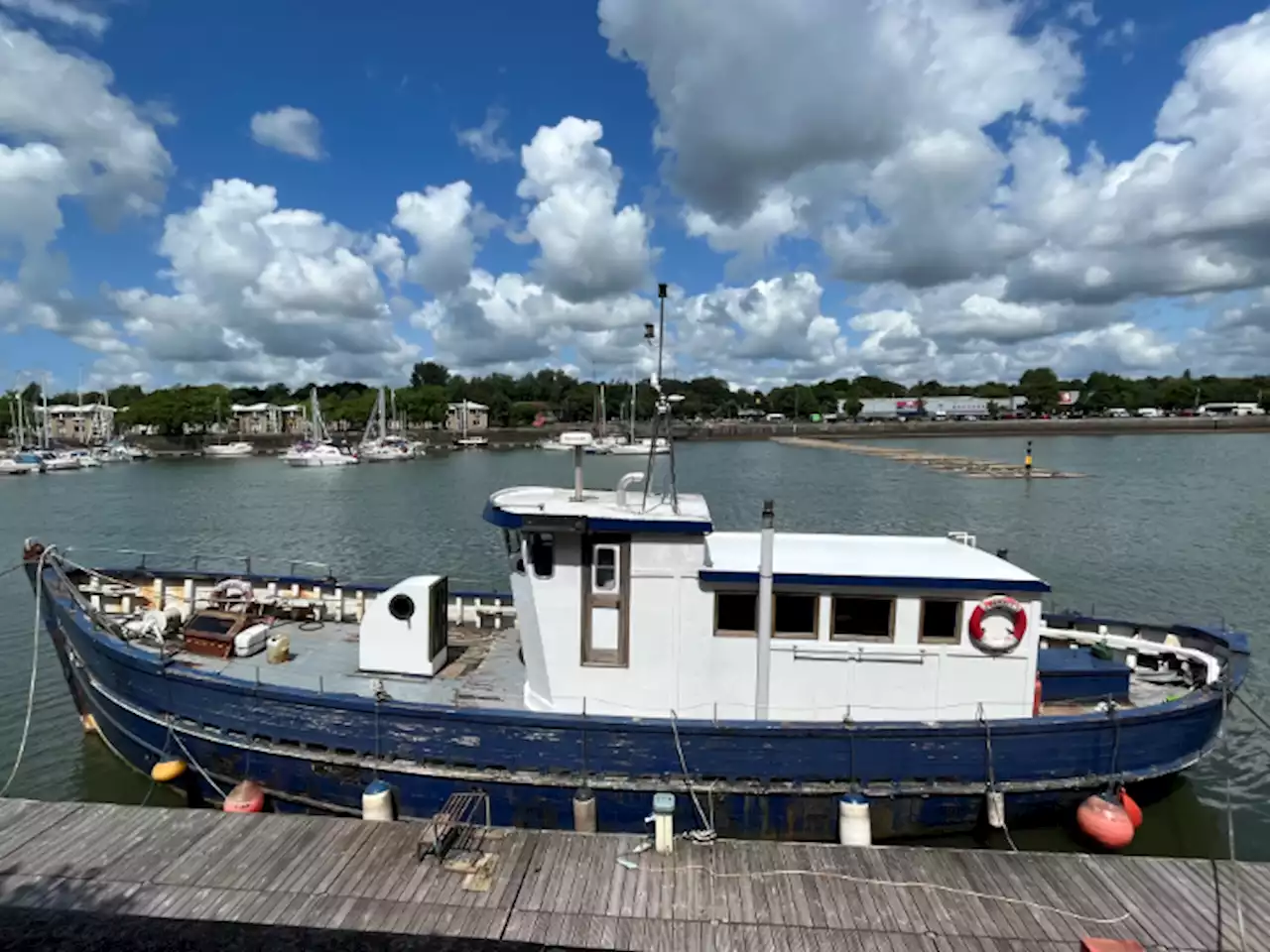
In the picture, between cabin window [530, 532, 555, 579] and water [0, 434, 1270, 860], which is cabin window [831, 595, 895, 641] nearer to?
water [0, 434, 1270, 860]

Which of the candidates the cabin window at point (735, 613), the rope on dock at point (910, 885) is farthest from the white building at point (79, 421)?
the rope on dock at point (910, 885)

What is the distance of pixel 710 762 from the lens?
8.34 m

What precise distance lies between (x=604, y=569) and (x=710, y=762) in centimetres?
256

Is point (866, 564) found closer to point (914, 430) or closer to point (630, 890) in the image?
point (630, 890)

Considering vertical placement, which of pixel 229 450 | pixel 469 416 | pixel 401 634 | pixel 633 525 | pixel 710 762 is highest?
pixel 469 416

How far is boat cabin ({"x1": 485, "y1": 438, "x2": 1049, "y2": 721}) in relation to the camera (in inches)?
340

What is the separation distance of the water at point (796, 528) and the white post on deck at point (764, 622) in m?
3.85

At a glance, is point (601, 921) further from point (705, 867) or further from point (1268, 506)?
point (1268, 506)

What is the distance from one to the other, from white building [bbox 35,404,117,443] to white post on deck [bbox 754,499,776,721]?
145m

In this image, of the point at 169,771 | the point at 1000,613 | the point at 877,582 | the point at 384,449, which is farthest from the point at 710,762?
the point at 384,449

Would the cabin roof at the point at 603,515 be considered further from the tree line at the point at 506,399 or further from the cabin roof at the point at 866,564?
the tree line at the point at 506,399

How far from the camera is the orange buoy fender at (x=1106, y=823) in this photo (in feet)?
27.4

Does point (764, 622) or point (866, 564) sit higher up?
point (866, 564)

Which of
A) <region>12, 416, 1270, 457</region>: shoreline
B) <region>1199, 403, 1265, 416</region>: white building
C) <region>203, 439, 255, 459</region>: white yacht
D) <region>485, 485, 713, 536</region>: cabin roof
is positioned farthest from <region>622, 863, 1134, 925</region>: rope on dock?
<region>1199, 403, 1265, 416</region>: white building
